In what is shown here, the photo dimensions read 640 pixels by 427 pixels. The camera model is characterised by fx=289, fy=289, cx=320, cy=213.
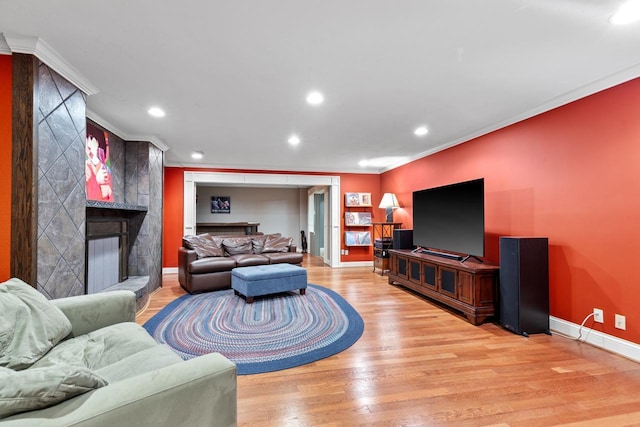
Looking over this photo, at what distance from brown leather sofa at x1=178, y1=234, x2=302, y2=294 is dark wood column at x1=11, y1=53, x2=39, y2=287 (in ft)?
7.77

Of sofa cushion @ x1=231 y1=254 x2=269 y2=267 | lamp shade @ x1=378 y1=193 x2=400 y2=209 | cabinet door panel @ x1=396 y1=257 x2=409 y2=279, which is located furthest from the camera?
lamp shade @ x1=378 y1=193 x2=400 y2=209

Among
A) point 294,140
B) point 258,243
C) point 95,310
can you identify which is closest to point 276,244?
point 258,243

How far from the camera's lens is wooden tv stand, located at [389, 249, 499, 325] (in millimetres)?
3170

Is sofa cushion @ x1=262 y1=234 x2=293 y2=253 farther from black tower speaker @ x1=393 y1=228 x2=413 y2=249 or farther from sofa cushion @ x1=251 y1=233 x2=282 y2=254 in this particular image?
black tower speaker @ x1=393 y1=228 x2=413 y2=249

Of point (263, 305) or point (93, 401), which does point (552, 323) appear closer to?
point (263, 305)

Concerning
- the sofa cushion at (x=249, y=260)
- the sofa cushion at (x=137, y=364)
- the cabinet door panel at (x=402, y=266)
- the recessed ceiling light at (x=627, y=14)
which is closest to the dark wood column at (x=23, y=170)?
the sofa cushion at (x=137, y=364)

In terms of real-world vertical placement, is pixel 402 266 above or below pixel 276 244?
below

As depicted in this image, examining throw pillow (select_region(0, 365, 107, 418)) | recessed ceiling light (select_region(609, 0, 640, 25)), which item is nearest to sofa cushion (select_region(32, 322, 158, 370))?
throw pillow (select_region(0, 365, 107, 418))

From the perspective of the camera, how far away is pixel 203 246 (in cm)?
492

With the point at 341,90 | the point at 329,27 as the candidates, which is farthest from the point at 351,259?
the point at 329,27

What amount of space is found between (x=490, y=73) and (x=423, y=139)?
198 centimetres

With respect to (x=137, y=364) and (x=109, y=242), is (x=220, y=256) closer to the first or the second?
(x=109, y=242)

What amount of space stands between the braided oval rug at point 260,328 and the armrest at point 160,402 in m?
1.19

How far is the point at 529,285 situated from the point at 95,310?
3683mm
